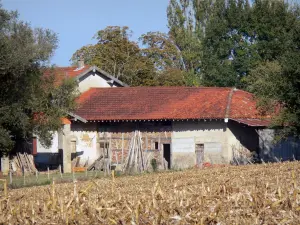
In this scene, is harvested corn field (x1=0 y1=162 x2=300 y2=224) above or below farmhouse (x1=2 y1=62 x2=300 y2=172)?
below

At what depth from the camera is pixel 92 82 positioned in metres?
52.5

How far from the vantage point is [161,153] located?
44594mm

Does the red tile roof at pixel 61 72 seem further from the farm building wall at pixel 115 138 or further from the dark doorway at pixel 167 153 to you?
the dark doorway at pixel 167 153

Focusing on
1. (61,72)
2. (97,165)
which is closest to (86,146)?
(97,165)

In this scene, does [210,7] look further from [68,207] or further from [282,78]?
[68,207]

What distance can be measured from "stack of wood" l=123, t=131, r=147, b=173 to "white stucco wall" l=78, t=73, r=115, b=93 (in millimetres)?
9835

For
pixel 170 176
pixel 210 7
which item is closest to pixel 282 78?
pixel 170 176

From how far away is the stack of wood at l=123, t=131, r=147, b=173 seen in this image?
4147 cm

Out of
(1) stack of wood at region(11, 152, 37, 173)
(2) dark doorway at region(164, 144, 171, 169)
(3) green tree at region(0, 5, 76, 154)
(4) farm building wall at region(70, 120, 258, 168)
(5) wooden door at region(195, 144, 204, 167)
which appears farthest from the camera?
(2) dark doorway at region(164, 144, 171, 169)

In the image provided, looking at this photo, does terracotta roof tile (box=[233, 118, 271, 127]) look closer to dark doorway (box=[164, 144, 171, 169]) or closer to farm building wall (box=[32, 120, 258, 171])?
farm building wall (box=[32, 120, 258, 171])

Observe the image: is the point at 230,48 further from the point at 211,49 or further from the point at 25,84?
the point at 25,84

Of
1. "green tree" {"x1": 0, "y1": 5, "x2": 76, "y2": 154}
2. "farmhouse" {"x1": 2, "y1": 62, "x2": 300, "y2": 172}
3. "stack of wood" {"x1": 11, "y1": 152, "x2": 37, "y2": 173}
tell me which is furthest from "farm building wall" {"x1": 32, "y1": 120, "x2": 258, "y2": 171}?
"green tree" {"x1": 0, "y1": 5, "x2": 76, "y2": 154}

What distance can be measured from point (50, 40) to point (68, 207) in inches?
945

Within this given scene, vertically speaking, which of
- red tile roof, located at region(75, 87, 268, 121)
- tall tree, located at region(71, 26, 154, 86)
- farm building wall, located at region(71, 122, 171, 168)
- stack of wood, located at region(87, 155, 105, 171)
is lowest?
stack of wood, located at region(87, 155, 105, 171)
